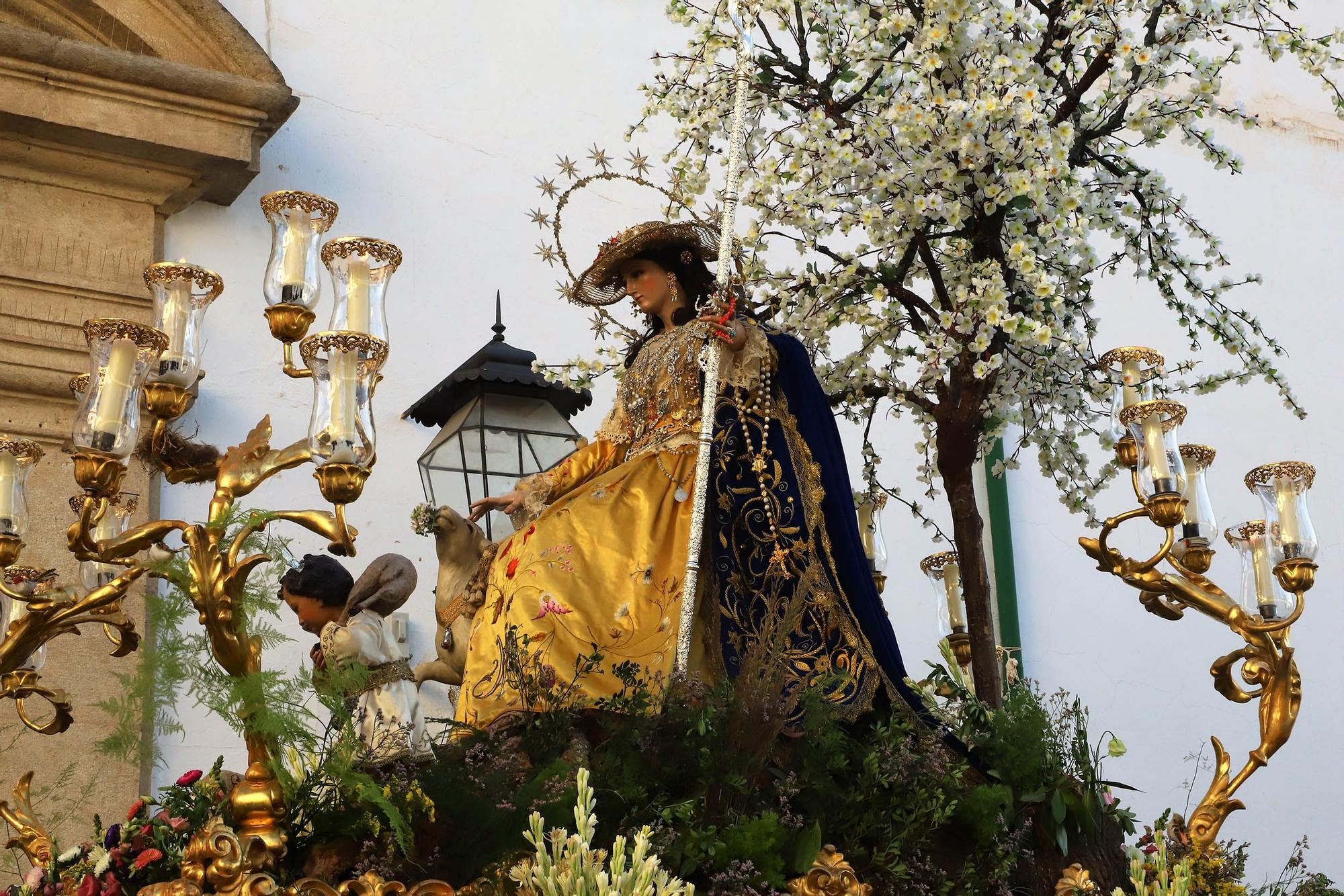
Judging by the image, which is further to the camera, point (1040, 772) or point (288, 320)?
point (1040, 772)

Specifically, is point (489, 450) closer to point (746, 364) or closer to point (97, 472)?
point (746, 364)

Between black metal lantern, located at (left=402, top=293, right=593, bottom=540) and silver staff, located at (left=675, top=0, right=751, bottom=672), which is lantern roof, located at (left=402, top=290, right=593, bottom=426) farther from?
silver staff, located at (left=675, top=0, right=751, bottom=672)

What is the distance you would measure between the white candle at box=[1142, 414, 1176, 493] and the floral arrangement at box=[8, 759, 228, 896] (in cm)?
235

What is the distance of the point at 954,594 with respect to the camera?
18.2 feet

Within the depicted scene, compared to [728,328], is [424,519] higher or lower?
lower

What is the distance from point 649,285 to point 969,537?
118cm

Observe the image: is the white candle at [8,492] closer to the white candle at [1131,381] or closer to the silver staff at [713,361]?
the silver staff at [713,361]

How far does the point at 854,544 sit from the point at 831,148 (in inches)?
43.6

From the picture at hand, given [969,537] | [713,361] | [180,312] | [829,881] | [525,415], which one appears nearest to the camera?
[829,881]

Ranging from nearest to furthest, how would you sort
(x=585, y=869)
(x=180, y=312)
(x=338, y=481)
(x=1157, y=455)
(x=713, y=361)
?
(x=585, y=869), (x=338, y=481), (x=180, y=312), (x=1157, y=455), (x=713, y=361)

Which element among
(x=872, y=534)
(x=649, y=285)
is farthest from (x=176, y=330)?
(x=872, y=534)

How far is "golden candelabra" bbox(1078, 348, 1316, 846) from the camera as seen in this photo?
4398 mm

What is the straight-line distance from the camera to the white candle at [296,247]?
3643 mm

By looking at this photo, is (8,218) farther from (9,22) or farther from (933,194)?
(933,194)
